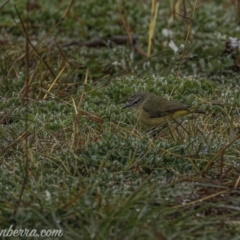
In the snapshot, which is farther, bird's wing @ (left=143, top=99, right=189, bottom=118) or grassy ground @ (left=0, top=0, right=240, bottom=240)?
bird's wing @ (left=143, top=99, right=189, bottom=118)

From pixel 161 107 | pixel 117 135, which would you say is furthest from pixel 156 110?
pixel 117 135

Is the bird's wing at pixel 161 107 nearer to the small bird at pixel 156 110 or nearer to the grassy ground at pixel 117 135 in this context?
the small bird at pixel 156 110

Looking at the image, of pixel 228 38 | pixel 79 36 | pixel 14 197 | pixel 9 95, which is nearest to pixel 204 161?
pixel 14 197

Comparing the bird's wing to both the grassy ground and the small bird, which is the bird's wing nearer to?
the small bird

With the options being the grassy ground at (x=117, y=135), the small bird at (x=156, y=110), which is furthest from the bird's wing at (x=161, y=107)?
the grassy ground at (x=117, y=135)

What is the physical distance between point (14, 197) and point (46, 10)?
6.13m

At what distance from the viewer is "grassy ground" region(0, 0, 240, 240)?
16.0ft

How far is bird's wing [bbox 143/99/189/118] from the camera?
702cm

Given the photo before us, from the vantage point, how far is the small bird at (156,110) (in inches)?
276

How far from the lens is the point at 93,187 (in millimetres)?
5133

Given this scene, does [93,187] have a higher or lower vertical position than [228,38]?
higher

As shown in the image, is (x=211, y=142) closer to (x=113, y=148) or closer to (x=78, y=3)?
(x=113, y=148)

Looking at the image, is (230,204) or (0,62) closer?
(230,204)

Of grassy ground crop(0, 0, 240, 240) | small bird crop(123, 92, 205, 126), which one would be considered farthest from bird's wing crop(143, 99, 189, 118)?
grassy ground crop(0, 0, 240, 240)
